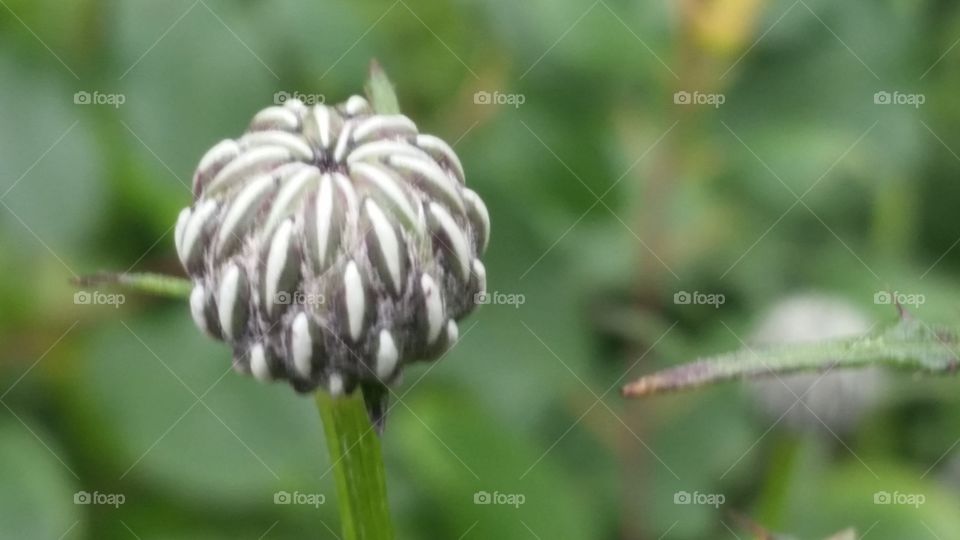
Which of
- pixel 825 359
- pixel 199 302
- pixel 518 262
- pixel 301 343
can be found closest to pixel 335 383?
pixel 301 343

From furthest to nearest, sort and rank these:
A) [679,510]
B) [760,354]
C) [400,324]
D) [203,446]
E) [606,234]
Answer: [606,234] → [679,510] → [203,446] → [400,324] → [760,354]

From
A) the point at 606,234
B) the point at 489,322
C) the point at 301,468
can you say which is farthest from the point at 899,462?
the point at 301,468

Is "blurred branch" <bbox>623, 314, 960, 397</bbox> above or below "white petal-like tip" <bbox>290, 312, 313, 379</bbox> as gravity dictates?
below

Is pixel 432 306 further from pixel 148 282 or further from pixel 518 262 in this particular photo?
pixel 518 262

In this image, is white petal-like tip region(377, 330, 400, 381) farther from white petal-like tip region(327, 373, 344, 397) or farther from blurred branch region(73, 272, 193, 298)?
blurred branch region(73, 272, 193, 298)

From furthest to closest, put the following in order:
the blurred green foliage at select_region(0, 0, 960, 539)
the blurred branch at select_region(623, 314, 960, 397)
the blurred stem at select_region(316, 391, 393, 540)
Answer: the blurred green foliage at select_region(0, 0, 960, 539)
the blurred stem at select_region(316, 391, 393, 540)
the blurred branch at select_region(623, 314, 960, 397)

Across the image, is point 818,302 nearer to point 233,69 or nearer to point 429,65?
point 429,65

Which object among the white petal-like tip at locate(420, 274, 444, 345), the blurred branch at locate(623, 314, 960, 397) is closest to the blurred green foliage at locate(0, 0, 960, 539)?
A: the white petal-like tip at locate(420, 274, 444, 345)

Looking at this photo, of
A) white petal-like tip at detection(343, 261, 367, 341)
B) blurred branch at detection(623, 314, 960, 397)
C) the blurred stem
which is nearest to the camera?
blurred branch at detection(623, 314, 960, 397)
